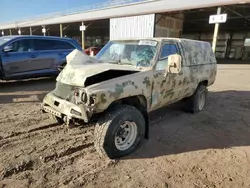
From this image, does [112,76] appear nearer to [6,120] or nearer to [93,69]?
[93,69]

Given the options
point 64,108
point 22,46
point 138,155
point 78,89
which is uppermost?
point 22,46

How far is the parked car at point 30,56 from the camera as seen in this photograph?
7.11 m

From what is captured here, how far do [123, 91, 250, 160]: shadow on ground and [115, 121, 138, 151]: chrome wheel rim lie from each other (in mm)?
189

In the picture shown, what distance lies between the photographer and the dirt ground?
8.89 feet

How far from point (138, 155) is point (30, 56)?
242 inches

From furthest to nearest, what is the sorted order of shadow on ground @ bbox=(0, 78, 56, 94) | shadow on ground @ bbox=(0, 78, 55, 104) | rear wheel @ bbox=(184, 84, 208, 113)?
shadow on ground @ bbox=(0, 78, 56, 94) → shadow on ground @ bbox=(0, 78, 55, 104) → rear wheel @ bbox=(184, 84, 208, 113)

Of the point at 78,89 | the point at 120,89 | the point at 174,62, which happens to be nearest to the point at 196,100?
the point at 174,62

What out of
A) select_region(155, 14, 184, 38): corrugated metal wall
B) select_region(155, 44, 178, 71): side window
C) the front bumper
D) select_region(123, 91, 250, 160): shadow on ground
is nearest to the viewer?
the front bumper

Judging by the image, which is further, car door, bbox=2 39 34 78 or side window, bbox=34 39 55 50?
side window, bbox=34 39 55 50

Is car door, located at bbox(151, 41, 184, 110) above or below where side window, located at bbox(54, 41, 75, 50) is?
below

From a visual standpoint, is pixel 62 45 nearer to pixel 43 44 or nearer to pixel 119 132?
pixel 43 44

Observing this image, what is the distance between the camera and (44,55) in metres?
7.95

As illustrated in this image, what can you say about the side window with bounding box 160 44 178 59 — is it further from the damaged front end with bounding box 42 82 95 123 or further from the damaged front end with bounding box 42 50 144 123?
the damaged front end with bounding box 42 82 95 123

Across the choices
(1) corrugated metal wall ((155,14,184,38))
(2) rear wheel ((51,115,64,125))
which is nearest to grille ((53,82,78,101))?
(2) rear wheel ((51,115,64,125))
